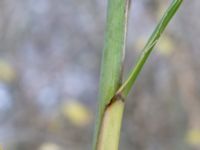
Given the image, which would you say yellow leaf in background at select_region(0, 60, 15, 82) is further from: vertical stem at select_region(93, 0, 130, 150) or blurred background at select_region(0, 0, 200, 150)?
vertical stem at select_region(93, 0, 130, 150)

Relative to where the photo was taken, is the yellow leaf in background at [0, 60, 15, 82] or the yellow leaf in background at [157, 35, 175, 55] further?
the yellow leaf in background at [157, 35, 175, 55]

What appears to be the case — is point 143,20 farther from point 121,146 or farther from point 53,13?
point 121,146

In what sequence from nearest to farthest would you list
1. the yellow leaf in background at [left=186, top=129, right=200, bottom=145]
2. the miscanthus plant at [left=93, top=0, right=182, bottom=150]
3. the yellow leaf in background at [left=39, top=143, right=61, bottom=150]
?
the miscanthus plant at [left=93, top=0, right=182, bottom=150] < the yellow leaf in background at [left=39, top=143, right=61, bottom=150] < the yellow leaf in background at [left=186, top=129, right=200, bottom=145]

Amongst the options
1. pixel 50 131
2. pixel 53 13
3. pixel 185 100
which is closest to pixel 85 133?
pixel 50 131

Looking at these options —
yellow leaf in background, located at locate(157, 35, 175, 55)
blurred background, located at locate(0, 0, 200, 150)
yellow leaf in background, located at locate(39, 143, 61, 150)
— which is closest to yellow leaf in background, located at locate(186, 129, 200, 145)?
blurred background, located at locate(0, 0, 200, 150)

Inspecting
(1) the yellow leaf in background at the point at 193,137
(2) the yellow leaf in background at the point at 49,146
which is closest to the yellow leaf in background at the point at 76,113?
(2) the yellow leaf in background at the point at 49,146
